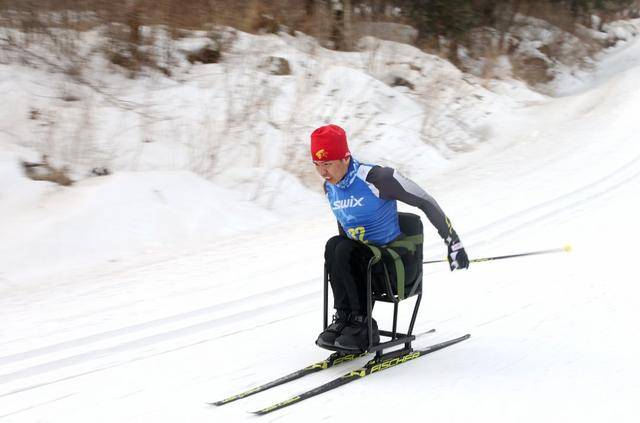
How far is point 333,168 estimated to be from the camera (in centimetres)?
402

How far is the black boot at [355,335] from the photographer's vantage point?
4.04 m

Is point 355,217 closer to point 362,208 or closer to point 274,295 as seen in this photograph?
point 362,208

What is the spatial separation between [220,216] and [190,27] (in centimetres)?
530

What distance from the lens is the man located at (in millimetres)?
4016

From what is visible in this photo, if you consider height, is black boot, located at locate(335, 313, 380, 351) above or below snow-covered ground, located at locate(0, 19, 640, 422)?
above

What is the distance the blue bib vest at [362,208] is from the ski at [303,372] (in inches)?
26.3

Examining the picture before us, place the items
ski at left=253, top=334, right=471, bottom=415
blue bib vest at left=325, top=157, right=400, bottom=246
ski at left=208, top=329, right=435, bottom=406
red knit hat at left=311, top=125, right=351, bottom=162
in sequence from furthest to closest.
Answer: blue bib vest at left=325, top=157, right=400, bottom=246 → red knit hat at left=311, top=125, right=351, bottom=162 → ski at left=208, top=329, right=435, bottom=406 → ski at left=253, top=334, right=471, bottom=415

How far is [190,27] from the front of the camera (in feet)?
40.0

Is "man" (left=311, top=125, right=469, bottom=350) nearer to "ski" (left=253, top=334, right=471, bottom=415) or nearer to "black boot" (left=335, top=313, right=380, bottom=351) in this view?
"black boot" (left=335, top=313, right=380, bottom=351)

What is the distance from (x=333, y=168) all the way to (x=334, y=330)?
0.87 meters

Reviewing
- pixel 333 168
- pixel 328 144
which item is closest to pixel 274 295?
pixel 333 168

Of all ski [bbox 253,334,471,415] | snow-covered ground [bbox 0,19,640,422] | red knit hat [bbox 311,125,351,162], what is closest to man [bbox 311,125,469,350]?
red knit hat [bbox 311,125,351,162]

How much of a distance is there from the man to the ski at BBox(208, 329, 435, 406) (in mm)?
178

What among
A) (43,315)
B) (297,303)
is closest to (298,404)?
(297,303)
